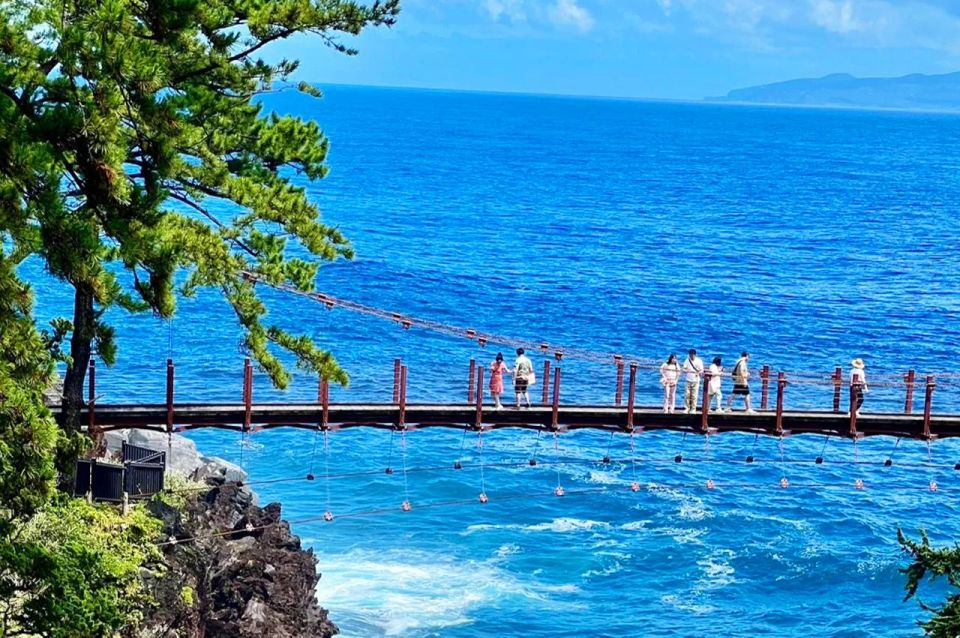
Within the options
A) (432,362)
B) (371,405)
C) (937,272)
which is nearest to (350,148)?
(937,272)

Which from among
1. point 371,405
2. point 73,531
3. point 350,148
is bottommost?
point 73,531

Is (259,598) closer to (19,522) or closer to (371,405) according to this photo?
(371,405)

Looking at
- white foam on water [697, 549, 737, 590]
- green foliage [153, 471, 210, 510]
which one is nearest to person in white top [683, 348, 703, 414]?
white foam on water [697, 549, 737, 590]

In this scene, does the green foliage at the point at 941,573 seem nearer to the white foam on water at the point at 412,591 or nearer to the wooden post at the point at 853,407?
the wooden post at the point at 853,407

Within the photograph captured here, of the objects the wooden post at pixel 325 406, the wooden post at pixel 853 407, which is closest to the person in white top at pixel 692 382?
the wooden post at pixel 853 407

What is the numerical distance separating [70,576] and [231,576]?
8064mm

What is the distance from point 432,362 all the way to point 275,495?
601 inches

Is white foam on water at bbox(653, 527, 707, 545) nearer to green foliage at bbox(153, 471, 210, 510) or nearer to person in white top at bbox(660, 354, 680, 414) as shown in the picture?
person in white top at bbox(660, 354, 680, 414)

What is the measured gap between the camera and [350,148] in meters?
168

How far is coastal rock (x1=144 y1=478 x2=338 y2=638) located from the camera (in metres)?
25.5

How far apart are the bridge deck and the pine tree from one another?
5.68m

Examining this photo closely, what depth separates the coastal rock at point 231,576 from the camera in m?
25.5

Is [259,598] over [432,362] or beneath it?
beneath

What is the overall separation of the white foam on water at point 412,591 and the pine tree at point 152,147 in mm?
12174
